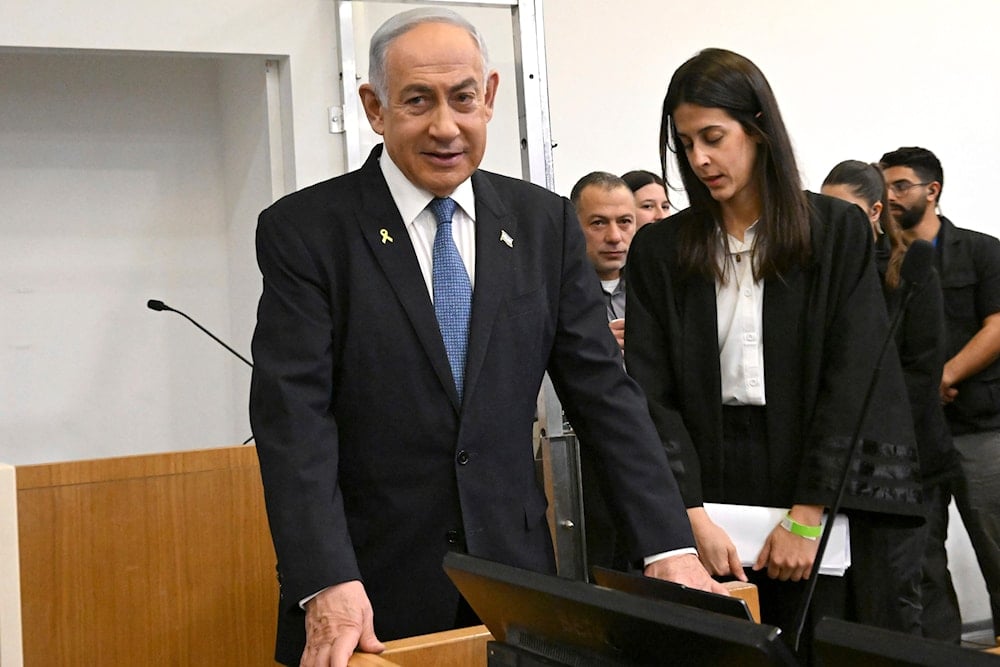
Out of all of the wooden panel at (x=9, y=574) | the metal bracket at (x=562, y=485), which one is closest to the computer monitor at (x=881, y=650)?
the wooden panel at (x=9, y=574)

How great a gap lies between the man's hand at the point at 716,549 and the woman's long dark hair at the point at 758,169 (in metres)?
0.45

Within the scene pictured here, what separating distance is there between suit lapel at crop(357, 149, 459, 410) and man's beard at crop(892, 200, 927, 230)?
9.19ft

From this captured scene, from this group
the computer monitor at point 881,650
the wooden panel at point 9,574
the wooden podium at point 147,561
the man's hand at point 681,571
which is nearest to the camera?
the computer monitor at point 881,650

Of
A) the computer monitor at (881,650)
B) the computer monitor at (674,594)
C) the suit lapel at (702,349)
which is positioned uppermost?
the suit lapel at (702,349)

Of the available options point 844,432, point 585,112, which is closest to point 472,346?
point 844,432

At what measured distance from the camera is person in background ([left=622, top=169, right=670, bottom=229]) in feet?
13.2

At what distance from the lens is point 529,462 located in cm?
179

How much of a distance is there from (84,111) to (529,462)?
152 inches

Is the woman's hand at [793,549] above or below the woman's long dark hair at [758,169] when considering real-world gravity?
below

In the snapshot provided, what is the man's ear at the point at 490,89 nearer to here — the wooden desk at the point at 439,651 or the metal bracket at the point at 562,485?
the wooden desk at the point at 439,651

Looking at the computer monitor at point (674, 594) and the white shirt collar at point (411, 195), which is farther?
the white shirt collar at point (411, 195)

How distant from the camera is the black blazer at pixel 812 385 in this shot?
2.06 m

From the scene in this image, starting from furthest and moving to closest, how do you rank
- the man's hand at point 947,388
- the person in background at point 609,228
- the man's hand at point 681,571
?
the man's hand at point 947,388
the person in background at point 609,228
the man's hand at point 681,571

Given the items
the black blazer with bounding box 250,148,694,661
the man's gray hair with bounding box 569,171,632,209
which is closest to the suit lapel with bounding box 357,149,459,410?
the black blazer with bounding box 250,148,694,661
